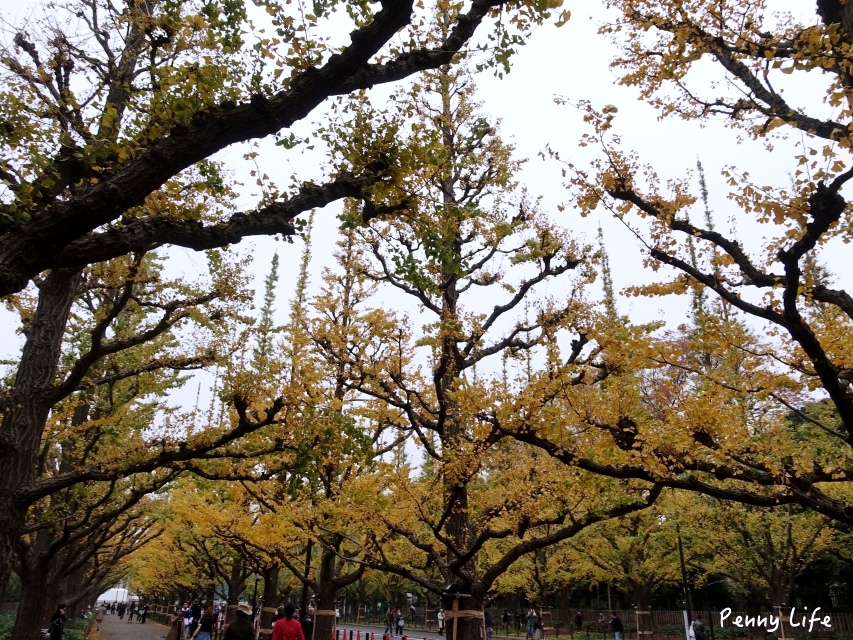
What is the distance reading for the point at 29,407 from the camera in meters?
6.48

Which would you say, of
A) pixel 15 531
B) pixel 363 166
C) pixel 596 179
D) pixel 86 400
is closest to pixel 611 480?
pixel 596 179

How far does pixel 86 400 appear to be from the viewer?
36.9ft

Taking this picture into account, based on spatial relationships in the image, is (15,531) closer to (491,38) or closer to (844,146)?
(491,38)

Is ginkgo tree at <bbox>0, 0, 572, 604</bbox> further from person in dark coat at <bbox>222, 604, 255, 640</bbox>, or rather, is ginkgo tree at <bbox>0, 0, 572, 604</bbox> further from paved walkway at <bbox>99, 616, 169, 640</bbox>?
paved walkway at <bbox>99, 616, 169, 640</bbox>

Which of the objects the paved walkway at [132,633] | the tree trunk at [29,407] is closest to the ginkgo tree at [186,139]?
the tree trunk at [29,407]

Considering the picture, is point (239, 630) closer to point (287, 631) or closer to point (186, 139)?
point (287, 631)

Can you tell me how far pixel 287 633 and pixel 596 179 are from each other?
7.06 metres

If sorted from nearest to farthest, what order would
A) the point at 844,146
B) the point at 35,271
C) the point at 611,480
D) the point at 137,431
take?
the point at 35,271
the point at 844,146
the point at 611,480
the point at 137,431

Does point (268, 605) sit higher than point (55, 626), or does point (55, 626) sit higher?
point (268, 605)

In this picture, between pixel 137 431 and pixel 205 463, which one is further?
pixel 137 431

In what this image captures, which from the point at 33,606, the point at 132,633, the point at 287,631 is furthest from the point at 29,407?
the point at 132,633

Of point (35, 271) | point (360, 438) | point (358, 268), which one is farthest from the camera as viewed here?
point (358, 268)

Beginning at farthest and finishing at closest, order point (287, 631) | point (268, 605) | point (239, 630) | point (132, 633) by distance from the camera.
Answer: point (132, 633), point (268, 605), point (287, 631), point (239, 630)

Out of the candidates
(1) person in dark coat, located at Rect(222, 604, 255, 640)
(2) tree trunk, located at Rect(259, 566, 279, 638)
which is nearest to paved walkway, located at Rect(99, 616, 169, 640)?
(2) tree trunk, located at Rect(259, 566, 279, 638)
